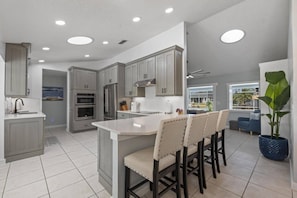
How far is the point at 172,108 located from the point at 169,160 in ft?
7.83

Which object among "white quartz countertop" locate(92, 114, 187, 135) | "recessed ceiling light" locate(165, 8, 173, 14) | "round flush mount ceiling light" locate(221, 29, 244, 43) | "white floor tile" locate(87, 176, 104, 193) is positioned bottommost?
"white floor tile" locate(87, 176, 104, 193)

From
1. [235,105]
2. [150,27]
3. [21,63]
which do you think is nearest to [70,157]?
[21,63]

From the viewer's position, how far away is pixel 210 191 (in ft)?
6.36

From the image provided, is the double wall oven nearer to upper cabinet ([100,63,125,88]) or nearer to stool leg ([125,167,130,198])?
upper cabinet ([100,63,125,88])

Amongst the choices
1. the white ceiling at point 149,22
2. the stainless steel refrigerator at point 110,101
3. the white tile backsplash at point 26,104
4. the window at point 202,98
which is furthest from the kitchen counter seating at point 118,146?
the window at point 202,98

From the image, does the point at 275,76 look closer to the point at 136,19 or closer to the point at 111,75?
the point at 136,19

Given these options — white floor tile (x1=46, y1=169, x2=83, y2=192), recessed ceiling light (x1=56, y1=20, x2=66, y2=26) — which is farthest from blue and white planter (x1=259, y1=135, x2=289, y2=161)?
recessed ceiling light (x1=56, y1=20, x2=66, y2=26)

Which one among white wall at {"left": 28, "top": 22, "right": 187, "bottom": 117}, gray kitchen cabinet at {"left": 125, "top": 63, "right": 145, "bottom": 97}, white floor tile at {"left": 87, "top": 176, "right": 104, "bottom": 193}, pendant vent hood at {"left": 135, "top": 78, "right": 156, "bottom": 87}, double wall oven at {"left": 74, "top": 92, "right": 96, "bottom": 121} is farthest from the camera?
double wall oven at {"left": 74, "top": 92, "right": 96, "bottom": 121}

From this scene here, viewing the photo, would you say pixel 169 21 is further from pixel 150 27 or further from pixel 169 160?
pixel 169 160

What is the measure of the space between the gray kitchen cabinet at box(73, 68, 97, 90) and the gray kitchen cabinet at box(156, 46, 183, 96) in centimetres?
347

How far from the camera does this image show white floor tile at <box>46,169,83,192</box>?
207cm

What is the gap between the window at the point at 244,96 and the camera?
6062 millimetres

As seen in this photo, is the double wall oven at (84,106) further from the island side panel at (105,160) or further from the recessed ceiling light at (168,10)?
the recessed ceiling light at (168,10)

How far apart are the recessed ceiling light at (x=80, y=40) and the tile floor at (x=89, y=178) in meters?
2.80
